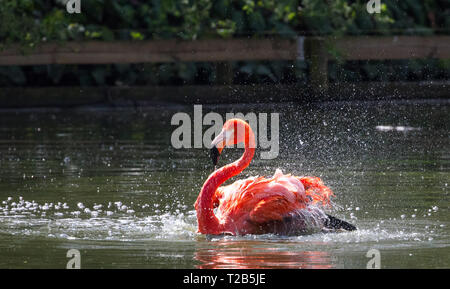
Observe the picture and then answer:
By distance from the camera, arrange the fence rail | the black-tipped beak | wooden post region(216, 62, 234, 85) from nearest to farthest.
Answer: the black-tipped beak → the fence rail → wooden post region(216, 62, 234, 85)

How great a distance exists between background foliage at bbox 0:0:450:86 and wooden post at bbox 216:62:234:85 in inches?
27.1

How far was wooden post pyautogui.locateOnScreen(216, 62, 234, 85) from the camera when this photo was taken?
18.0m

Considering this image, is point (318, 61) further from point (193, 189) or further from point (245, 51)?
point (193, 189)

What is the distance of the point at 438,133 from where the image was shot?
13.4 m

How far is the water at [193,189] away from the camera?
672cm

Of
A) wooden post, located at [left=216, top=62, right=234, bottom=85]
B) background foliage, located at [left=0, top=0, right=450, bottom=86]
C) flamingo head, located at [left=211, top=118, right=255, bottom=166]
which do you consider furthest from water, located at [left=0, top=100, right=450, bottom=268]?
background foliage, located at [left=0, top=0, right=450, bottom=86]

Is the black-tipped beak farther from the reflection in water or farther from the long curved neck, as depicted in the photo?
the reflection in water

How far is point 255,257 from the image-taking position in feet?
21.6

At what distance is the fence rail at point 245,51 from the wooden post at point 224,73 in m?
0.75

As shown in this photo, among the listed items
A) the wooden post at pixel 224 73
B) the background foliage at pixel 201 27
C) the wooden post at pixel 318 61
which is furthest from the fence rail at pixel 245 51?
the wooden post at pixel 224 73

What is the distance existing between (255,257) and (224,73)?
11629 mm
